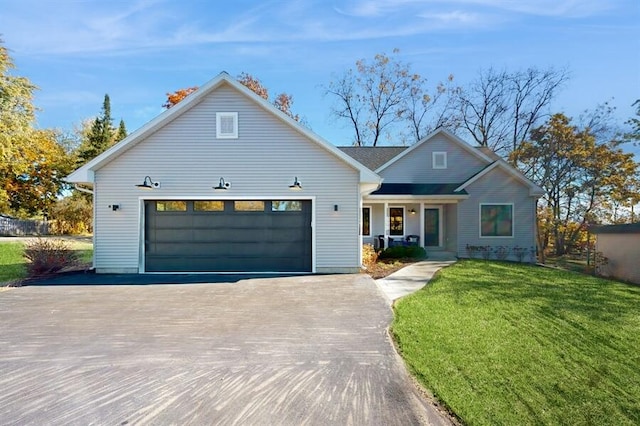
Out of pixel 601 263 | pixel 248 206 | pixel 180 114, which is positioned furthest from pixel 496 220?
pixel 180 114

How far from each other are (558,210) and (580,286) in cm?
1451

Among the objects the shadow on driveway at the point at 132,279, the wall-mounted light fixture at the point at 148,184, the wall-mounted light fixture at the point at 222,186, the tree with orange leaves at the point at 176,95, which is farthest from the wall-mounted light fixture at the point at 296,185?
the tree with orange leaves at the point at 176,95

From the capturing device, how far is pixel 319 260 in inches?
410

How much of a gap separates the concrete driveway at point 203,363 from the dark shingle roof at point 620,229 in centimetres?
1018

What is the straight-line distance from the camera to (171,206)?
416 inches

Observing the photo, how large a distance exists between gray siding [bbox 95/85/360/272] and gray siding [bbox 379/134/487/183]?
7.25 meters

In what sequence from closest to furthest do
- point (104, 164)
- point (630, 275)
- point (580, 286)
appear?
point (580, 286) < point (104, 164) < point (630, 275)

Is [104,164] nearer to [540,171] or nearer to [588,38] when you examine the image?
[588,38]

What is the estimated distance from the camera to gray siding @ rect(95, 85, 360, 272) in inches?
409

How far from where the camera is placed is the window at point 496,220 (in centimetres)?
1585

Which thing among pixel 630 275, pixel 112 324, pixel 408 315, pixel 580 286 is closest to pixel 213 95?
pixel 112 324

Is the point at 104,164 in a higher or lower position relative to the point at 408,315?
higher

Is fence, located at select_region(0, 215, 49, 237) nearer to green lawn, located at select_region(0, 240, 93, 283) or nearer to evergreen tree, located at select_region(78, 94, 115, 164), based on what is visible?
evergreen tree, located at select_region(78, 94, 115, 164)

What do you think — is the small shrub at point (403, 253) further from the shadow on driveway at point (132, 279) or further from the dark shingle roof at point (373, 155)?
the dark shingle roof at point (373, 155)
